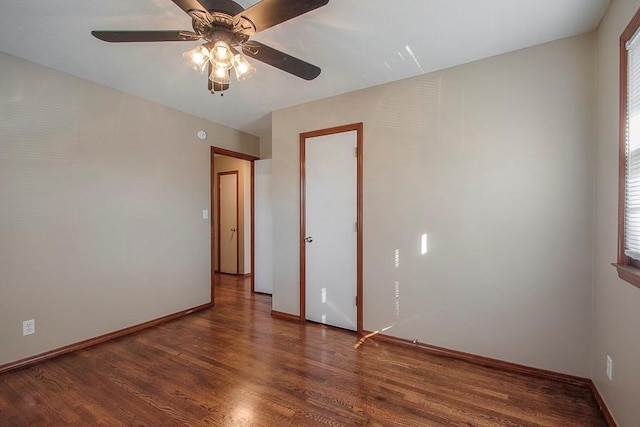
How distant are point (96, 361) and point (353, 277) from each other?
2.37 meters

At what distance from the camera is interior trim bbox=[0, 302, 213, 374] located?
7.42 ft

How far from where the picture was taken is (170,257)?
339 cm

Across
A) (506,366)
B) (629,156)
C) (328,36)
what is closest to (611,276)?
(629,156)

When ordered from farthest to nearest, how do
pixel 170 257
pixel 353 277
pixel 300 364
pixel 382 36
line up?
pixel 170 257 → pixel 353 277 → pixel 300 364 → pixel 382 36

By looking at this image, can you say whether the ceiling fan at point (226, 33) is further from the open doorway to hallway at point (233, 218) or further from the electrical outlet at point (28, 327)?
the open doorway to hallway at point (233, 218)

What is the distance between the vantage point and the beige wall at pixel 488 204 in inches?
81.0

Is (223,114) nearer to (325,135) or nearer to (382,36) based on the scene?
(325,135)

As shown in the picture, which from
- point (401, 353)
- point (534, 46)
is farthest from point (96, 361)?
point (534, 46)

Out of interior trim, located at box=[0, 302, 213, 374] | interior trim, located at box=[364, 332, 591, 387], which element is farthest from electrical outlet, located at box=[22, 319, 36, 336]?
interior trim, located at box=[364, 332, 591, 387]

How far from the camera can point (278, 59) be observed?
5.54 feet

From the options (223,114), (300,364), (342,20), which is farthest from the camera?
(223,114)

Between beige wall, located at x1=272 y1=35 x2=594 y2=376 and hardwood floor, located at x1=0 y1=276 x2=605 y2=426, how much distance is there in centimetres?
32

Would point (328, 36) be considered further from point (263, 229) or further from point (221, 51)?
point (263, 229)

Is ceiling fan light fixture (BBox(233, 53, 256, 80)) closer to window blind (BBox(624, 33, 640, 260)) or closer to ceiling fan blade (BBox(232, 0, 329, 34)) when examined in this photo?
ceiling fan blade (BBox(232, 0, 329, 34))
